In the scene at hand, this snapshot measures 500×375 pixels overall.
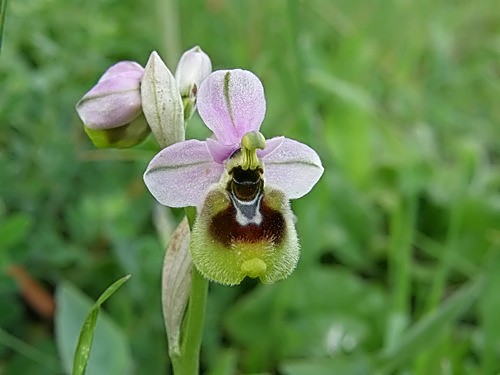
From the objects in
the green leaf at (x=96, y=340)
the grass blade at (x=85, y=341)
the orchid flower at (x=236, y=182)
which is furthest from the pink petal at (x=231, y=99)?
the green leaf at (x=96, y=340)

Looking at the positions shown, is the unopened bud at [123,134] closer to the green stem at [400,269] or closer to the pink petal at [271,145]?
the pink petal at [271,145]

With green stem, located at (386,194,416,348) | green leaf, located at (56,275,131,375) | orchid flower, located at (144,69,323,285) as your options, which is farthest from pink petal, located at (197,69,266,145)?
green stem, located at (386,194,416,348)

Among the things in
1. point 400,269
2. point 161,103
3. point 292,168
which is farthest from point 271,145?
point 400,269

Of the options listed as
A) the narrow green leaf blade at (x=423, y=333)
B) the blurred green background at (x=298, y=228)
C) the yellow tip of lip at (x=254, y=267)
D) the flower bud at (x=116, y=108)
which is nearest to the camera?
the yellow tip of lip at (x=254, y=267)

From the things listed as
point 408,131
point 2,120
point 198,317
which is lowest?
point 408,131

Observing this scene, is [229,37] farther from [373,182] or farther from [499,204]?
[499,204]

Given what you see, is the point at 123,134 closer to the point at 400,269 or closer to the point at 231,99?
the point at 231,99

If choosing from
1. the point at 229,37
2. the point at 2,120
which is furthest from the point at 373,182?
the point at 2,120
